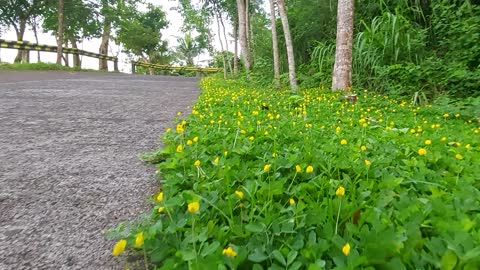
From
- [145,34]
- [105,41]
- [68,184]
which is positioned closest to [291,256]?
[68,184]

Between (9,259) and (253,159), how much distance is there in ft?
4.51

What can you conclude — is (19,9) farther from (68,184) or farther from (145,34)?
(68,184)

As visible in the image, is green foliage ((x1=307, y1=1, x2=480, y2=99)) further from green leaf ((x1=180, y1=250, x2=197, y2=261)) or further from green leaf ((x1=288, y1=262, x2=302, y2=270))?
green leaf ((x1=180, y1=250, x2=197, y2=261))

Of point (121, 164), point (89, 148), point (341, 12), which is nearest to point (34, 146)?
point (89, 148)

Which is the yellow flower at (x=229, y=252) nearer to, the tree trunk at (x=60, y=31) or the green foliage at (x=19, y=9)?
the tree trunk at (x=60, y=31)

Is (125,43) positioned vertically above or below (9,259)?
above

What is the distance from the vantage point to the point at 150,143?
2939 millimetres

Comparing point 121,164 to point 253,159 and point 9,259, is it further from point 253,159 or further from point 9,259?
point 9,259

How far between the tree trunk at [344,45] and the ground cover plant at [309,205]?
148 inches

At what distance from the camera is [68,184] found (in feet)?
6.43

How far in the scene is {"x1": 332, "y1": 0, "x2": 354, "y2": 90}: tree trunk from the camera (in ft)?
20.8

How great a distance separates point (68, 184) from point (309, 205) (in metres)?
1.31

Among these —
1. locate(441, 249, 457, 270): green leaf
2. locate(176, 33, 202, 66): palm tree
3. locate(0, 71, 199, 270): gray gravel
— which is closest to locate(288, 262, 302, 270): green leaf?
locate(441, 249, 457, 270): green leaf

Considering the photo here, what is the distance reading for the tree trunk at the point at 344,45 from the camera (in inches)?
249
